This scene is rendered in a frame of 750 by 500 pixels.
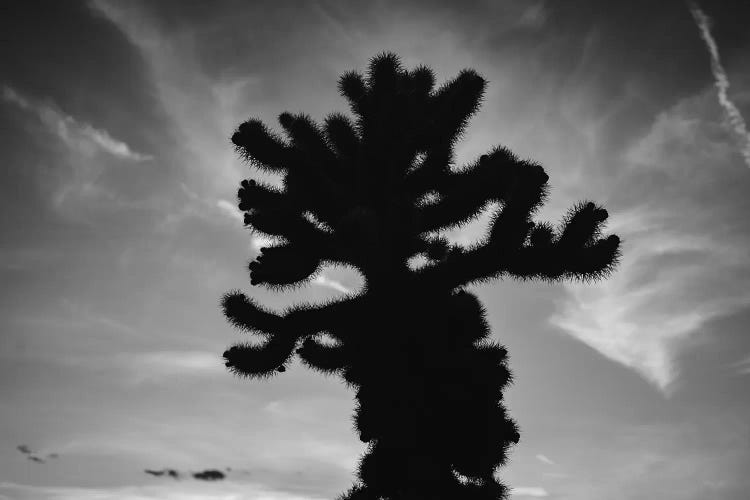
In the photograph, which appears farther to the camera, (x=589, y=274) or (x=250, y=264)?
(x=250, y=264)

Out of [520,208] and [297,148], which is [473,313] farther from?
[297,148]

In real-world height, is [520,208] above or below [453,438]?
above

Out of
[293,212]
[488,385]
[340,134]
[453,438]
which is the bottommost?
[453,438]

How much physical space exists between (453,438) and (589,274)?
208 cm

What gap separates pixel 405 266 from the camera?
5473 millimetres

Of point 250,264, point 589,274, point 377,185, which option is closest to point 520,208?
point 589,274

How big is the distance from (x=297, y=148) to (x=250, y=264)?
171 centimetres

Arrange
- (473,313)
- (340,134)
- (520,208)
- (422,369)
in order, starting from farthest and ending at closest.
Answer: (340,134)
(473,313)
(422,369)
(520,208)

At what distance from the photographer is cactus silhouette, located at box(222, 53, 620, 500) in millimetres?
4543

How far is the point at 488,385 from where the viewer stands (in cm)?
487

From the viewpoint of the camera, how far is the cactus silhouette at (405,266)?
4.54 meters

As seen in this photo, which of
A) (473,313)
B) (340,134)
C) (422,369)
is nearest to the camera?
(422,369)

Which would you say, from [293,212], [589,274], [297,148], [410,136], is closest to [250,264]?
→ [293,212]

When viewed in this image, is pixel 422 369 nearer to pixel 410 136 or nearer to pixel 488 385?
pixel 488 385
